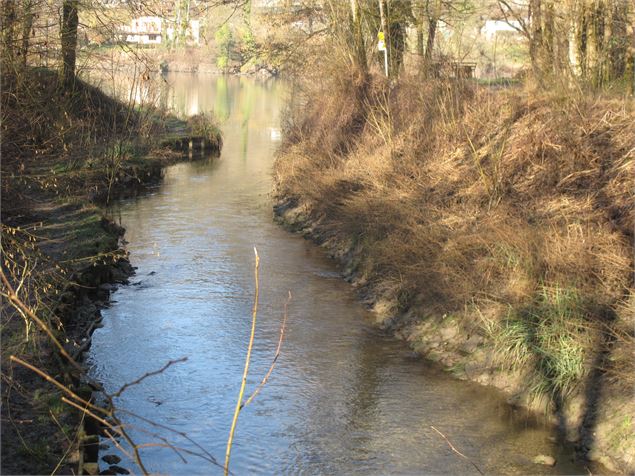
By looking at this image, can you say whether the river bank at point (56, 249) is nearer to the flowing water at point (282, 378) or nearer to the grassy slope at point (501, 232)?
the flowing water at point (282, 378)

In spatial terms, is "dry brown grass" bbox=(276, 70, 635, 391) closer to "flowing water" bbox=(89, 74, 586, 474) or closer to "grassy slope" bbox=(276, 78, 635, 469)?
"grassy slope" bbox=(276, 78, 635, 469)

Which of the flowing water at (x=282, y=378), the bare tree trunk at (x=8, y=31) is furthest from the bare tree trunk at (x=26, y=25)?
the flowing water at (x=282, y=378)

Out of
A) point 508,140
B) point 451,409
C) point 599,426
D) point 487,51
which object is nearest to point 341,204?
point 508,140

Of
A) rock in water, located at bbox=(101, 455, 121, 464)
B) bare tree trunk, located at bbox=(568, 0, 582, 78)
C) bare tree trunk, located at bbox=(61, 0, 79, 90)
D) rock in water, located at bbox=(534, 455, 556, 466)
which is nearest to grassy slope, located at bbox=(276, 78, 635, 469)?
rock in water, located at bbox=(534, 455, 556, 466)

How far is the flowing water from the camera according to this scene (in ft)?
24.9

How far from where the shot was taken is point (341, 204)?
15922mm

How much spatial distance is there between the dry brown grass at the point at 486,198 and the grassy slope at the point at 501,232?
0.09 feet

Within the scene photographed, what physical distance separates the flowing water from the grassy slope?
0.46 meters

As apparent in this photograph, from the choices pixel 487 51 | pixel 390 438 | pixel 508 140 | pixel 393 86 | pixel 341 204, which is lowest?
pixel 390 438

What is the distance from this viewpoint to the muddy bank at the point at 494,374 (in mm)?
7727

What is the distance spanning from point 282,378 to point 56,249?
4.55 metres

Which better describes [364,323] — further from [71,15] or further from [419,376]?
[71,15]

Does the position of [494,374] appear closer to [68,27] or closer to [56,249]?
Result: [56,249]

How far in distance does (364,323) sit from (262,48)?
1663cm
